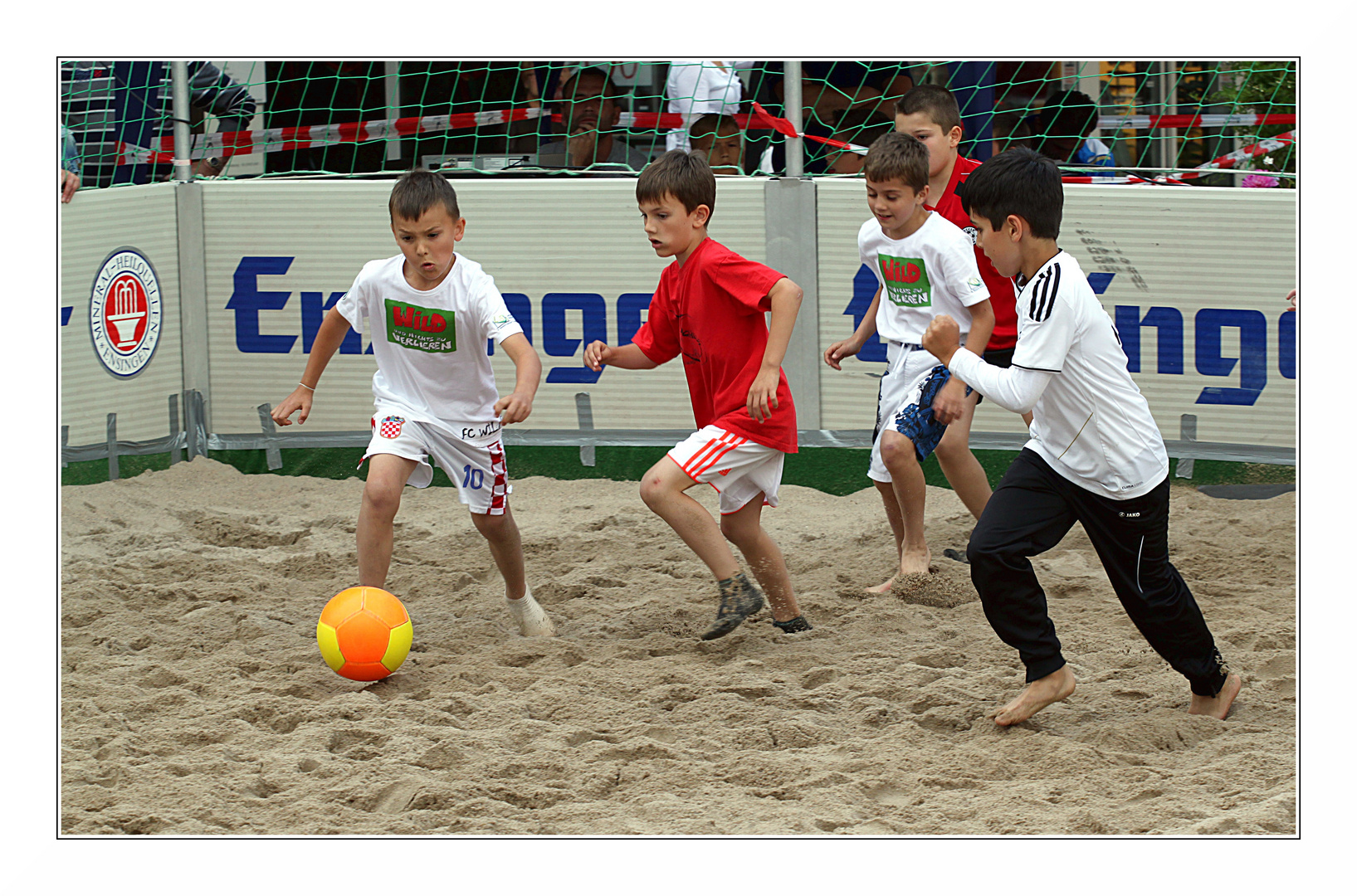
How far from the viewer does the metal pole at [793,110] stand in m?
6.23

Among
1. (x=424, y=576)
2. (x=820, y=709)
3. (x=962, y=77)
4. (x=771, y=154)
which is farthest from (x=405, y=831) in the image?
(x=962, y=77)

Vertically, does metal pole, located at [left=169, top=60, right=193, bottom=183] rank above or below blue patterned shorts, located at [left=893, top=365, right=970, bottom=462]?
above

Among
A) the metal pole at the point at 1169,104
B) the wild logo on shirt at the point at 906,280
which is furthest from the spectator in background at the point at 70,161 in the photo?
the metal pole at the point at 1169,104

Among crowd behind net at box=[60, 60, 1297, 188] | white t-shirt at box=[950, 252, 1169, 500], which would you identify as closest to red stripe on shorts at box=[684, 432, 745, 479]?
white t-shirt at box=[950, 252, 1169, 500]

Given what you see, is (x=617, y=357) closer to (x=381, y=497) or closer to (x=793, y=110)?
(x=381, y=497)

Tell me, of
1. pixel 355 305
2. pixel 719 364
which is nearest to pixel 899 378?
pixel 719 364

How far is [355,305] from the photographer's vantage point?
14.6ft

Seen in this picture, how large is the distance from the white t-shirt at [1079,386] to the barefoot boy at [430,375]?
1659mm

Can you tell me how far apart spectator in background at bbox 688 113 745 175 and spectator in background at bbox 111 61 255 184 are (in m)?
2.44

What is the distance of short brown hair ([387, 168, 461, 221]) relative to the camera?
13.6 feet

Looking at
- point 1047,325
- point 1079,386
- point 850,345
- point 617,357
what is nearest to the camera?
point 1047,325

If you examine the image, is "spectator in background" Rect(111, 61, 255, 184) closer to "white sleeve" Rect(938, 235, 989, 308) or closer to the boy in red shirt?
the boy in red shirt

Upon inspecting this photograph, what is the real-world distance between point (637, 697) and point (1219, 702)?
1.58 m

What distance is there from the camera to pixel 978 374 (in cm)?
322
